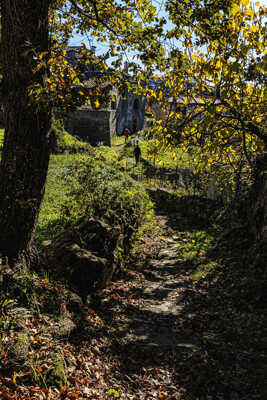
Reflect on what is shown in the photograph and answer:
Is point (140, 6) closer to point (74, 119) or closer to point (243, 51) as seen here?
point (243, 51)

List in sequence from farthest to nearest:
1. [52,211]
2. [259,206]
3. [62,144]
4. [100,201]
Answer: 1. [62,144]
2. [52,211]
3. [259,206]
4. [100,201]

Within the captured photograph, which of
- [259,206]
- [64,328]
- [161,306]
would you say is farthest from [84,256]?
[259,206]

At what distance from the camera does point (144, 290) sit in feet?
23.8

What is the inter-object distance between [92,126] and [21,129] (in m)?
29.0

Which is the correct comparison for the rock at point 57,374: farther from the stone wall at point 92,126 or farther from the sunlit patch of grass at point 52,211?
the stone wall at point 92,126

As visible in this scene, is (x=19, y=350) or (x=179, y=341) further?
(x=179, y=341)

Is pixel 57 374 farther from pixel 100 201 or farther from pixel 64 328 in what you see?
pixel 100 201

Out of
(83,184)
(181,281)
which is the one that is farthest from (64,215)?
(181,281)

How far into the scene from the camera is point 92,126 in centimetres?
3228

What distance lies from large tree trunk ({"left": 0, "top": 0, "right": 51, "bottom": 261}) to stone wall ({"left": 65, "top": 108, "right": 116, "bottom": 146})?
28.0 m

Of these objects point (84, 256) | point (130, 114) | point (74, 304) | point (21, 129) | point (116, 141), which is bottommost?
point (74, 304)

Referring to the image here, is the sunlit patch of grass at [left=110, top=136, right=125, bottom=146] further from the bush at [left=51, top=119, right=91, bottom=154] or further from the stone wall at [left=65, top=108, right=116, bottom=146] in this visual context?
the bush at [left=51, top=119, right=91, bottom=154]

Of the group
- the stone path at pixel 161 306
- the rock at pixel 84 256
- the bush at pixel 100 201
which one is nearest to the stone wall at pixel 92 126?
the bush at pixel 100 201

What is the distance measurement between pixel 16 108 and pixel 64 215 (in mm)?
4862
